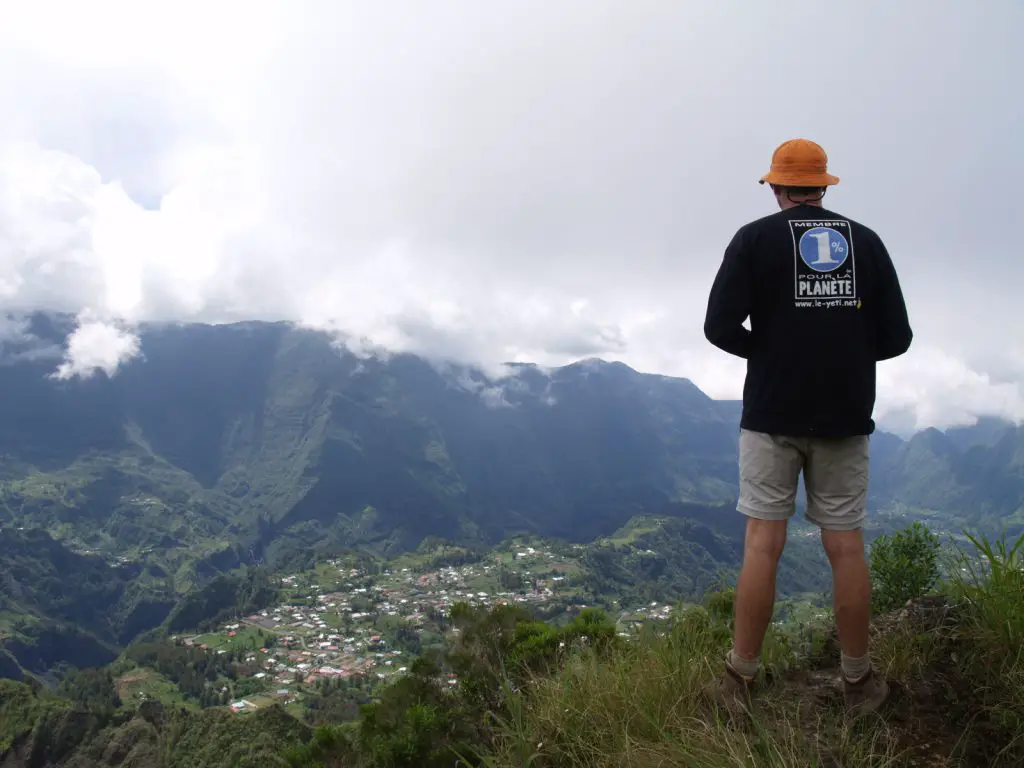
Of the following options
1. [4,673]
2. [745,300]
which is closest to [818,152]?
[745,300]

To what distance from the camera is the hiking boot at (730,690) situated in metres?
3.52

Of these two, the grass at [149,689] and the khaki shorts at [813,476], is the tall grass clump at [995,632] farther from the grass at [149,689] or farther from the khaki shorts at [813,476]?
the grass at [149,689]

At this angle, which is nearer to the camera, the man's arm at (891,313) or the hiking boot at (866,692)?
the hiking boot at (866,692)

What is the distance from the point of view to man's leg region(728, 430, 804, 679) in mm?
3588

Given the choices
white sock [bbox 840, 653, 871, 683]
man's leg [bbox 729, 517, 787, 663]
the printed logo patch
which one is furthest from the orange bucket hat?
white sock [bbox 840, 653, 871, 683]

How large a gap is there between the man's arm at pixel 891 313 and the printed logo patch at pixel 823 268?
236 millimetres

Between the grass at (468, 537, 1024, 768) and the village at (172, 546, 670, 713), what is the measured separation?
206 ft

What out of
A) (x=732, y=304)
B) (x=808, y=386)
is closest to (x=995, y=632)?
(x=808, y=386)

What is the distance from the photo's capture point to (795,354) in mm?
3482

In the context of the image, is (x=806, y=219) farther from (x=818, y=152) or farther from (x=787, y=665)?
(x=787, y=665)

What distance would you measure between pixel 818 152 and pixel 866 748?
3.31m

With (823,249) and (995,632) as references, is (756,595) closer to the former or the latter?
(995,632)

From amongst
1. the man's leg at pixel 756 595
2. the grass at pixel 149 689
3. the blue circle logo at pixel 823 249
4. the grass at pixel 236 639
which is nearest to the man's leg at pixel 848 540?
the man's leg at pixel 756 595

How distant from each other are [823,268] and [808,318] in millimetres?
321
